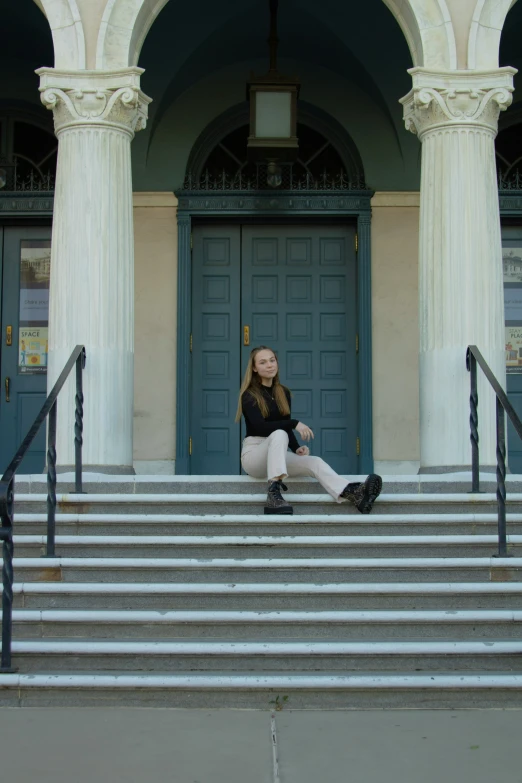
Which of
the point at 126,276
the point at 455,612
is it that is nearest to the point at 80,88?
the point at 126,276

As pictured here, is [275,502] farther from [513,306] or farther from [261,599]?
[513,306]

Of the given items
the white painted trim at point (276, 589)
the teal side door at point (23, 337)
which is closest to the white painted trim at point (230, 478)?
the white painted trim at point (276, 589)

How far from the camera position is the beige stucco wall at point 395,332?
1071 centimetres

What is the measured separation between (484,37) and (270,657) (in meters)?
5.58

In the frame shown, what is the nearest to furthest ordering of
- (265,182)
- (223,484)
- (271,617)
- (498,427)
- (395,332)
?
(271,617) < (498,427) < (223,484) < (395,332) < (265,182)

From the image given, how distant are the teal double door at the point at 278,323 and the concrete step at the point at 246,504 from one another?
3.83 metres

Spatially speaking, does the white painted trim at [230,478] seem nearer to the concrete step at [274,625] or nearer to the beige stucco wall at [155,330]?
the concrete step at [274,625]

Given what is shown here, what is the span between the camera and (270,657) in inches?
216

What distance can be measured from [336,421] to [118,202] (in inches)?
148

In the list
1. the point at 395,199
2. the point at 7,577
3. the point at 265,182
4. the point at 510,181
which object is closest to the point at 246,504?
the point at 7,577

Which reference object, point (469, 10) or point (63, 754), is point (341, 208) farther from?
point (63, 754)

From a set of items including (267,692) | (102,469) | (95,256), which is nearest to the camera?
(267,692)

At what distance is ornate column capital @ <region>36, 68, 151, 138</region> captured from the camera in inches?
328

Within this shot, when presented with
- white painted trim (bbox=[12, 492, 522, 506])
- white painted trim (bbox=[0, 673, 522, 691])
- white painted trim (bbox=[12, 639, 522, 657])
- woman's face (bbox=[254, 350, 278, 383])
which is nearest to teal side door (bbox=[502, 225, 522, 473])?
white painted trim (bbox=[12, 492, 522, 506])
